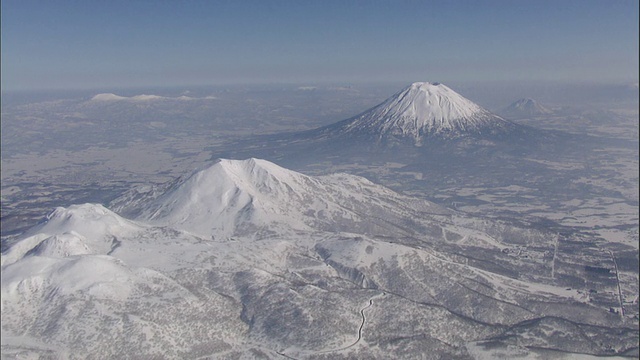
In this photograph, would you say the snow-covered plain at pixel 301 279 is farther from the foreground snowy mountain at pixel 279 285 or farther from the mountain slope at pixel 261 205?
the mountain slope at pixel 261 205

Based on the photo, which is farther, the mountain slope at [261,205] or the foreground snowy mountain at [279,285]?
the mountain slope at [261,205]

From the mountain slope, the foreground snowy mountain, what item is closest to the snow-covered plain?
the foreground snowy mountain

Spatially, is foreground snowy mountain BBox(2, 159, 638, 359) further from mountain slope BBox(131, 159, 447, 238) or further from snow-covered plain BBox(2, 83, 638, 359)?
mountain slope BBox(131, 159, 447, 238)

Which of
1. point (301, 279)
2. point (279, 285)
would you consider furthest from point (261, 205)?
point (279, 285)

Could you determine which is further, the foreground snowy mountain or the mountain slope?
the mountain slope

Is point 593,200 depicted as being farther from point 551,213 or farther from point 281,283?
point 281,283

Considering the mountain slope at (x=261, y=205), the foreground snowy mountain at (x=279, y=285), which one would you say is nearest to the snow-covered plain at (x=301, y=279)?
the foreground snowy mountain at (x=279, y=285)

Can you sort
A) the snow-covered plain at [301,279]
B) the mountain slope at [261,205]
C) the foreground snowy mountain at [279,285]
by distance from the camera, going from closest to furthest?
the foreground snowy mountain at [279,285] < the snow-covered plain at [301,279] < the mountain slope at [261,205]

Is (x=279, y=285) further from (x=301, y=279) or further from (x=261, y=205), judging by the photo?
(x=261, y=205)
